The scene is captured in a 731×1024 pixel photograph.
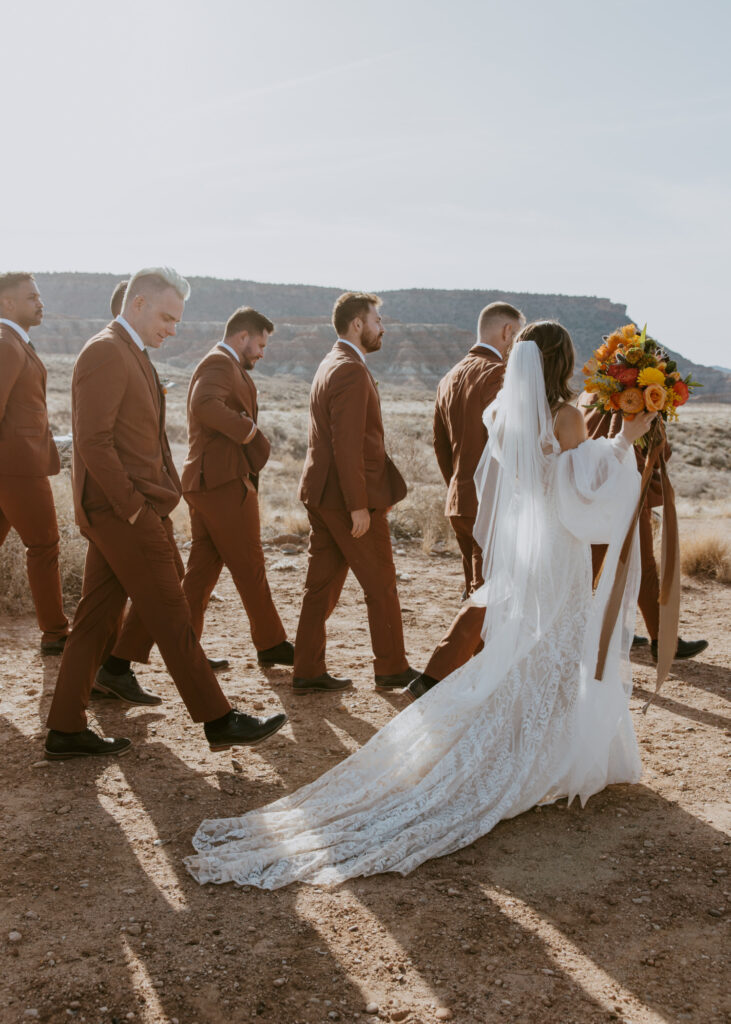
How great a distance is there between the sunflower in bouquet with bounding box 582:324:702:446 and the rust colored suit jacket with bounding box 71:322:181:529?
2.01m

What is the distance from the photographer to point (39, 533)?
558 centimetres

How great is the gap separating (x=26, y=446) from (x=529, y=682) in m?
3.41

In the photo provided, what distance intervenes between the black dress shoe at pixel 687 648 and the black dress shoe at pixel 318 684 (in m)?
2.09

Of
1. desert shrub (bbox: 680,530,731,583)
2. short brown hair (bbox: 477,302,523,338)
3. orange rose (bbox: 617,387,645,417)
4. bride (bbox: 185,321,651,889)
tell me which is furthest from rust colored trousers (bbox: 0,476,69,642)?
desert shrub (bbox: 680,530,731,583)

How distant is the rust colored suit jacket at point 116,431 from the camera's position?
393 centimetres

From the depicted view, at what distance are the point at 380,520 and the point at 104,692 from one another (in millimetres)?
1875

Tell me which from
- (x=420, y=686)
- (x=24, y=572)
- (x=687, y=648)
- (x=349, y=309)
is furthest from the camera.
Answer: (x=24, y=572)

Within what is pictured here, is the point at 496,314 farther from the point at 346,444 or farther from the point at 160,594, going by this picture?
the point at 160,594

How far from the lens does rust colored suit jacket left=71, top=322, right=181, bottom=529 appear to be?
3.93 m

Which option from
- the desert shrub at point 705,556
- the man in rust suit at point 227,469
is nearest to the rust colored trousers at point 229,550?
the man in rust suit at point 227,469

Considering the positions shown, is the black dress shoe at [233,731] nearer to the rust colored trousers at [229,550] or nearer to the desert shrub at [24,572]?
the rust colored trousers at [229,550]

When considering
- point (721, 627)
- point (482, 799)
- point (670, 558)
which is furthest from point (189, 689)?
point (721, 627)

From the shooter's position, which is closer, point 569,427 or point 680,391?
point 569,427

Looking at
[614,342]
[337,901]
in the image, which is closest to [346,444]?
[614,342]
